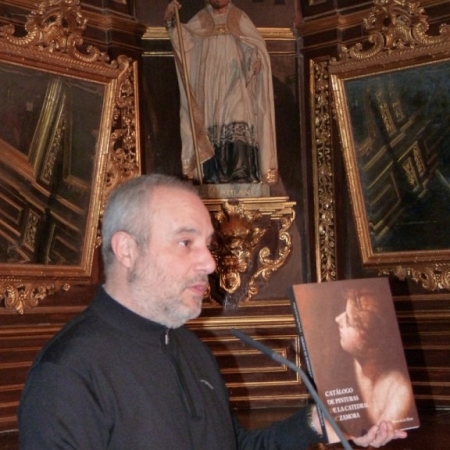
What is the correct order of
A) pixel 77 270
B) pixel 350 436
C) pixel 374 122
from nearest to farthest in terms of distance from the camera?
pixel 350 436 < pixel 77 270 < pixel 374 122

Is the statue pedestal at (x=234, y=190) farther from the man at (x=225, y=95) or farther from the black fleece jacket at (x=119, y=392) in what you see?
the black fleece jacket at (x=119, y=392)

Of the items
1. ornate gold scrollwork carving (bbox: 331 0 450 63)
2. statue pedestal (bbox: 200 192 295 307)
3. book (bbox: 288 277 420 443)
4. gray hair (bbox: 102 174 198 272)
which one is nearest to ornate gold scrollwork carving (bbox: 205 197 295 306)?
statue pedestal (bbox: 200 192 295 307)

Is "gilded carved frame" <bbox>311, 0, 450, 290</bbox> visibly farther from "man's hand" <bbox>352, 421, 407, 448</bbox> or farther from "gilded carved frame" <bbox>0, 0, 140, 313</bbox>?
"man's hand" <bbox>352, 421, 407, 448</bbox>

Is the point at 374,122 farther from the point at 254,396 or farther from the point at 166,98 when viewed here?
the point at 254,396

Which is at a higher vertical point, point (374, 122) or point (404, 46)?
point (404, 46)

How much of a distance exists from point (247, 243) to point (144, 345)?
363 centimetres

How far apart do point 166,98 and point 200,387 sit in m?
3.86

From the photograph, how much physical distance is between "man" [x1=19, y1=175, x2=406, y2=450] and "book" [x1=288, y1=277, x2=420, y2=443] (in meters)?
0.08

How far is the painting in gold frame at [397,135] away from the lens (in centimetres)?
548

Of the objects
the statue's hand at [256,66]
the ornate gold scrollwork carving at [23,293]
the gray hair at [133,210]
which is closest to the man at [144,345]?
the gray hair at [133,210]

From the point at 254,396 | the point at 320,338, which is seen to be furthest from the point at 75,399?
the point at 254,396

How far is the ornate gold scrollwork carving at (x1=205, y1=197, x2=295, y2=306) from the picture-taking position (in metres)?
5.67

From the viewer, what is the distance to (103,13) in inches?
225

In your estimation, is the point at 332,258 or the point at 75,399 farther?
the point at 332,258
